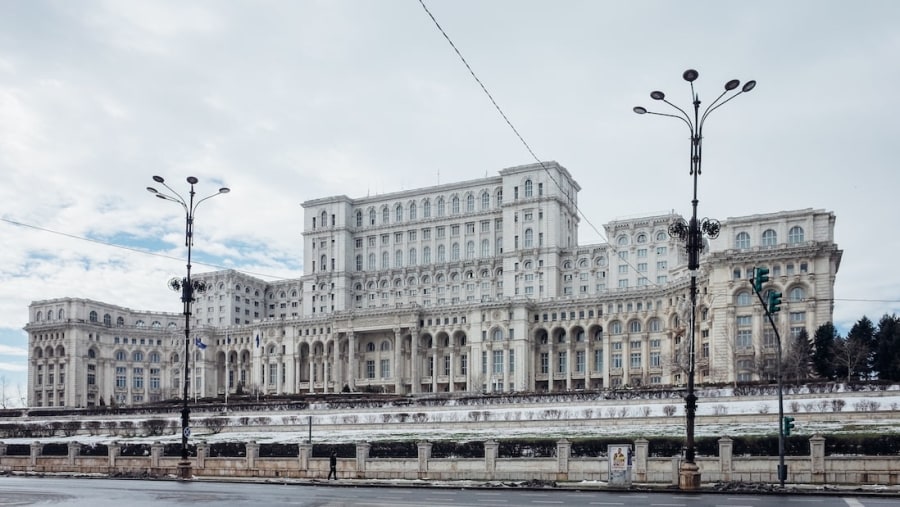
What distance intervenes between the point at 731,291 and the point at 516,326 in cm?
3999

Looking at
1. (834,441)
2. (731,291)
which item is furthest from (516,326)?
(834,441)

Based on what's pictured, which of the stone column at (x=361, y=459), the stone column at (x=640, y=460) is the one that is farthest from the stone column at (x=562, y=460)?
the stone column at (x=361, y=459)

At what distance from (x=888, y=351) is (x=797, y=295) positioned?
17555mm

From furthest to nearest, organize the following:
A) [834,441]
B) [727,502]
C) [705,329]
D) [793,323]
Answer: [705,329], [793,323], [834,441], [727,502]

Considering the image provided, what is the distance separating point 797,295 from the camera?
94.8m

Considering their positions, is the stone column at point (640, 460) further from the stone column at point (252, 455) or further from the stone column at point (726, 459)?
the stone column at point (252, 455)

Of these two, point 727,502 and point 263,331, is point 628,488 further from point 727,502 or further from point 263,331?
point 263,331

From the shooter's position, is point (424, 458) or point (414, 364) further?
point (414, 364)

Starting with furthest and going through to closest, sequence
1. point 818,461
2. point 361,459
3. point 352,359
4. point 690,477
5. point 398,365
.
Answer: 1. point 352,359
2. point 398,365
3. point 361,459
4. point 818,461
5. point 690,477

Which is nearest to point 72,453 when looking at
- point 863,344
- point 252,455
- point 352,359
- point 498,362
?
point 252,455

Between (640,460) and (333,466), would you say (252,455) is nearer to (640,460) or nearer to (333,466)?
(333,466)

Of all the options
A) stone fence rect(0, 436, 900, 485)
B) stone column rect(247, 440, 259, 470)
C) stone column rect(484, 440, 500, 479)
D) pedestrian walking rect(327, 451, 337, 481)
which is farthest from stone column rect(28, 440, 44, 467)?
stone column rect(484, 440, 500, 479)

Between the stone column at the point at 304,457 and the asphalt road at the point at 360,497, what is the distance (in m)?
5.06

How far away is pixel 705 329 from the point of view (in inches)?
4168
